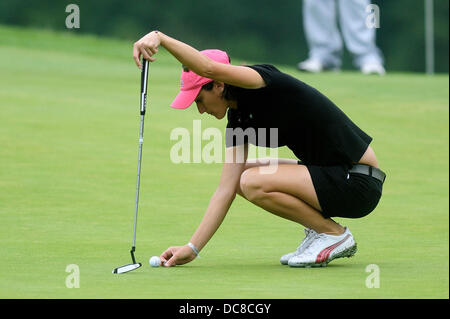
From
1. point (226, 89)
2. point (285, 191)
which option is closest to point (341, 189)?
point (285, 191)

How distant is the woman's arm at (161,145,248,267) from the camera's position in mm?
6598

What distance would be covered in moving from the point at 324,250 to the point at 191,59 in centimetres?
148

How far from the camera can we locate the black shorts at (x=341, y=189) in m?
6.61

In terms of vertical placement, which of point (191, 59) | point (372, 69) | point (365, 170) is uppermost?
point (372, 69)

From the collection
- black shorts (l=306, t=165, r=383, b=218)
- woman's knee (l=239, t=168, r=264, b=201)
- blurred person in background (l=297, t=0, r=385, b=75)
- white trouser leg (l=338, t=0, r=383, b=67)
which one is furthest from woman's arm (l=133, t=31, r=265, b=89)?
white trouser leg (l=338, t=0, r=383, b=67)

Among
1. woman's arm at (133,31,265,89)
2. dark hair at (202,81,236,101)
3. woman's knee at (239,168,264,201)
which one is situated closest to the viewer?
woman's arm at (133,31,265,89)

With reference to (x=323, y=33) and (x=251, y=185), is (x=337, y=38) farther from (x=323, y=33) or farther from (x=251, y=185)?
(x=251, y=185)

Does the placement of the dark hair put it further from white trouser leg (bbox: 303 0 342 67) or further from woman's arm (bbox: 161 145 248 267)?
white trouser leg (bbox: 303 0 342 67)

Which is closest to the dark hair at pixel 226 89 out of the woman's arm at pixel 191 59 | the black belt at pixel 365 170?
the woman's arm at pixel 191 59

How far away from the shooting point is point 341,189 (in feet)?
21.8

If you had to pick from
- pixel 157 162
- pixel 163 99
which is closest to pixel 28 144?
pixel 157 162

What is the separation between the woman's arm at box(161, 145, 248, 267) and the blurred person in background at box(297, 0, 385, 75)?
12.8 m

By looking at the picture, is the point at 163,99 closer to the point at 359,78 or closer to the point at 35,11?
the point at 359,78
